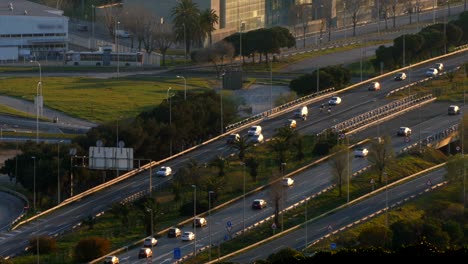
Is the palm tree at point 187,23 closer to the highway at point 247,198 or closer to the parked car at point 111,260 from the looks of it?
the highway at point 247,198

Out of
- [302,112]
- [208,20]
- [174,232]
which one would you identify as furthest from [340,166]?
[208,20]

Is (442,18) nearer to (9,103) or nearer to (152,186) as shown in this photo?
(9,103)

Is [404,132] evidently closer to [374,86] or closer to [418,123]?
[418,123]

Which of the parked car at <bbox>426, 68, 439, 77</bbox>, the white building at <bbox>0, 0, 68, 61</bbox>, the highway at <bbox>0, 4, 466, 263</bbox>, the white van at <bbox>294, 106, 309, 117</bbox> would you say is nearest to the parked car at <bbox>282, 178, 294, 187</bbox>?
the highway at <bbox>0, 4, 466, 263</bbox>

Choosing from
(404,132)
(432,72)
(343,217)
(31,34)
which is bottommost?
(343,217)

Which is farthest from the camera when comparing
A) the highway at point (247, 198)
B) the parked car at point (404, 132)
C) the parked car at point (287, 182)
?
the parked car at point (404, 132)

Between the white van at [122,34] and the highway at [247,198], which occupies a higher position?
the white van at [122,34]

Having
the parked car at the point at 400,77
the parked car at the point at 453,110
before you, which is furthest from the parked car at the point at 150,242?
the parked car at the point at 400,77
